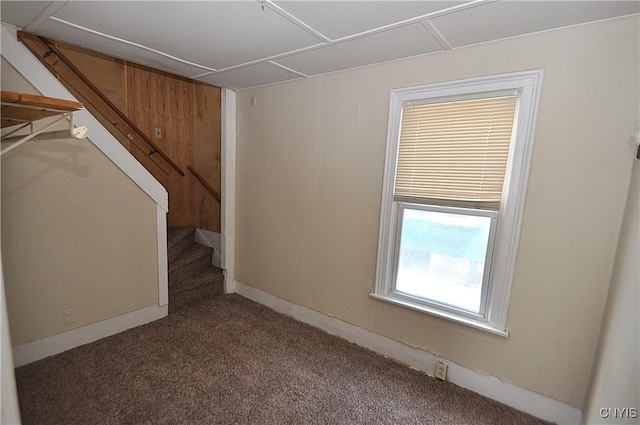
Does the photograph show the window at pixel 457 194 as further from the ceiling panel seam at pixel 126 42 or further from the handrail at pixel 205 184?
the handrail at pixel 205 184

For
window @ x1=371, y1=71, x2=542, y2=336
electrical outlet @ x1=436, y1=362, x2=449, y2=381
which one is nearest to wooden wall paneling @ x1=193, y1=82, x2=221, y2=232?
window @ x1=371, y1=71, x2=542, y2=336

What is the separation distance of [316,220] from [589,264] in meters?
1.82

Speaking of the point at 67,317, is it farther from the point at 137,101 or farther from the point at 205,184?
the point at 137,101

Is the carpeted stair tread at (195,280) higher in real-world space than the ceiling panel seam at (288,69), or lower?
lower

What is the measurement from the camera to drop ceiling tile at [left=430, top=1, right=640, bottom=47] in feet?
4.43

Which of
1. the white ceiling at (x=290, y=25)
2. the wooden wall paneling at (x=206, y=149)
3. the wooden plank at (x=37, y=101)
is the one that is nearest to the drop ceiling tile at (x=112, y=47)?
the white ceiling at (x=290, y=25)

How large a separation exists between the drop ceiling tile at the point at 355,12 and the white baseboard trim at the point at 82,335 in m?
2.64

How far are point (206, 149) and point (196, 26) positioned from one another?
95.9 inches

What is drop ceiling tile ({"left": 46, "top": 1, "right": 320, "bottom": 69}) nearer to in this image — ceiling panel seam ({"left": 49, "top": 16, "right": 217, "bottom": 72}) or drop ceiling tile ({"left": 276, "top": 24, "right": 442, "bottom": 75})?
ceiling panel seam ({"left": 49, "top": 16, "right": 217, "bottom": 72})

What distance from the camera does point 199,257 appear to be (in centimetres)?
340

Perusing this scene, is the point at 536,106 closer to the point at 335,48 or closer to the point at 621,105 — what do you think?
the point at 621,105

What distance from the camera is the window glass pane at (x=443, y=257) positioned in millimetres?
1944

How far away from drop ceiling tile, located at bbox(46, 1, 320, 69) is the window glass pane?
143 centimetres

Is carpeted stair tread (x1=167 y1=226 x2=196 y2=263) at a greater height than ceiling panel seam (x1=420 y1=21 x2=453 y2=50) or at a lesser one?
lesser
